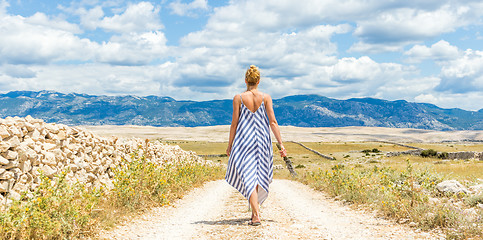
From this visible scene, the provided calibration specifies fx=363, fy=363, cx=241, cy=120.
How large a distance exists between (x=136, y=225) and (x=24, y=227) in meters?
2.90

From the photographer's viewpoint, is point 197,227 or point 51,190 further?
point 197,227

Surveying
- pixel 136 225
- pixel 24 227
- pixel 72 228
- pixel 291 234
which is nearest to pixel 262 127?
pixel 291 234

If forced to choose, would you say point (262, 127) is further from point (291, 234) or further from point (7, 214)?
point (7, 214)

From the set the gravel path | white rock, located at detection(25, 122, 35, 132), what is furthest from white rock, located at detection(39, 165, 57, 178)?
the gravel path

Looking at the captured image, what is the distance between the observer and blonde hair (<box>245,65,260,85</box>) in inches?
340

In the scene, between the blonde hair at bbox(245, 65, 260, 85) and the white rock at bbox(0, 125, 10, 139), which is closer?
the blonde hair at bbox(245, 65, 260, 85)

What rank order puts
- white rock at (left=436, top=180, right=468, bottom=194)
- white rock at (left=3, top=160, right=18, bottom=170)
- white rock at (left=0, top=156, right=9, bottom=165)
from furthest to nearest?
1. white rock at (left=436, top=180, right=468, bottom=194)
2. white rock at (left=3, top=160, right=18, bottom=170)
3. white rock at (left=0, top=156, right=9, bottom=165)

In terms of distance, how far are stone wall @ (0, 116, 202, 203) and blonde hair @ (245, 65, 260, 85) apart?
4055 mm

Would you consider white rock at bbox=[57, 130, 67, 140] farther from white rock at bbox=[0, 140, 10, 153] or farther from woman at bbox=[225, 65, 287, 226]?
woman at bbox=[225, 65, 287, 226]

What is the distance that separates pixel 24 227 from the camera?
21.3 feet

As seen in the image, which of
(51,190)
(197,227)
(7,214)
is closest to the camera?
(7,214)

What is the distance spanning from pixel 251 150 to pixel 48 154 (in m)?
6.23

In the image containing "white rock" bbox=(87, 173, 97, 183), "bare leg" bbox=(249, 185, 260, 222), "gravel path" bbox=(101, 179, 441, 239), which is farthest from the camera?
"white rock" bbox=(87, 173, 97, 183)

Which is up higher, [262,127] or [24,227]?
[262,127]
